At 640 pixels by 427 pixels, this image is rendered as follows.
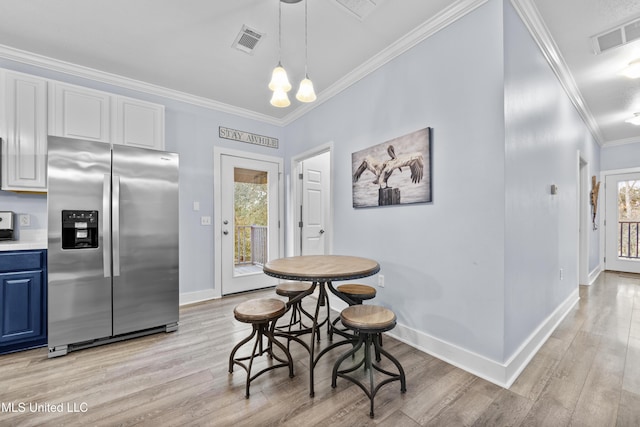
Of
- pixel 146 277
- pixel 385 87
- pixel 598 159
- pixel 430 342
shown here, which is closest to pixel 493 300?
pixel 430 342

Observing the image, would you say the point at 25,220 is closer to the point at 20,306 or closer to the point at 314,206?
the point at 20,306

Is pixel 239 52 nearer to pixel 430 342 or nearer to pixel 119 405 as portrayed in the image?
pixel 119 405

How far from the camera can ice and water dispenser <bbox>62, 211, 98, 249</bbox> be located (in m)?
2.24

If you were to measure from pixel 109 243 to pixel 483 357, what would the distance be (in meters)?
3.22

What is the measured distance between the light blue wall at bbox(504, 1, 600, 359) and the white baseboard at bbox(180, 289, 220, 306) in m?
3.41

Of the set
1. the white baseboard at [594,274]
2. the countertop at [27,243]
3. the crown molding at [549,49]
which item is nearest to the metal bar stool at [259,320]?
the countertop at [27,243]

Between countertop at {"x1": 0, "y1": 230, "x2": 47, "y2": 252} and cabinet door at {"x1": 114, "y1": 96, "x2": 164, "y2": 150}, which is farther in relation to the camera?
cabinet door at {"x1": 114, "y1": 96, "x2": 164, "y2": 150}

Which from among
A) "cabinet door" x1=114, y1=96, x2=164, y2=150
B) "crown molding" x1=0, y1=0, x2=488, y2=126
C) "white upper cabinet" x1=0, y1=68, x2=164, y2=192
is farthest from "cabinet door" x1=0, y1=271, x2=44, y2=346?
"crown molding" x1=0, y1=0, x2=488, y2=126

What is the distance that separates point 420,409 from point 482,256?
3.59 ft

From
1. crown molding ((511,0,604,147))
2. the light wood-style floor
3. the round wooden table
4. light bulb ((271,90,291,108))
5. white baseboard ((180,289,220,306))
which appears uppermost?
crown molding ((511,0,604,147))

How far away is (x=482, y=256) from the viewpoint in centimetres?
191

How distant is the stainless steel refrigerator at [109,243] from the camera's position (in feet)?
7.26

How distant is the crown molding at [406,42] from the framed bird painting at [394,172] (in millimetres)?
825

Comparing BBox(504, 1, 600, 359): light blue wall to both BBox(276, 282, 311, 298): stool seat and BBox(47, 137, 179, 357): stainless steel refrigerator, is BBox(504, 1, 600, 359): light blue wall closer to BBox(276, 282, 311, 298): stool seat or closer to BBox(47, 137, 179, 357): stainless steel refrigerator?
BBox(276, 282, 311, 298): stool seat
